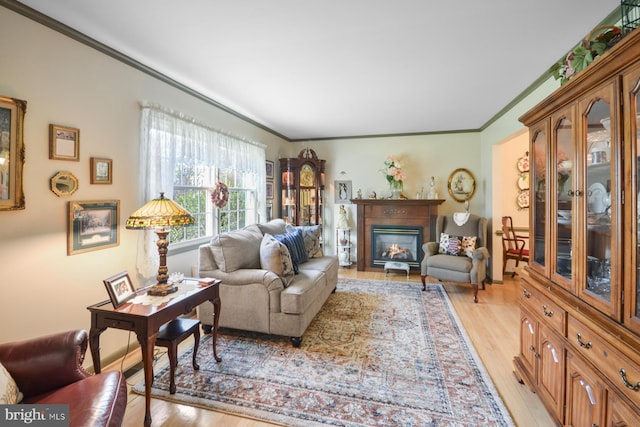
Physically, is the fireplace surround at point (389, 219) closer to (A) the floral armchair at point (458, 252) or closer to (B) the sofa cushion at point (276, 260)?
(A) the floral armchair at point (458, 252)

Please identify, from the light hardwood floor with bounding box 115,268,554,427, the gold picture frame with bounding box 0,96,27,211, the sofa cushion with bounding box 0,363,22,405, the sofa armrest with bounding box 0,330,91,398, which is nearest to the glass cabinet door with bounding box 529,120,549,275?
the light hardwood floor with bounding box 115,268,554,427

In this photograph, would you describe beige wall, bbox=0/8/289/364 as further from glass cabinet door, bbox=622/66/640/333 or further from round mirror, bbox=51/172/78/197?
glass cabinet door, bbox=622/66/640/333

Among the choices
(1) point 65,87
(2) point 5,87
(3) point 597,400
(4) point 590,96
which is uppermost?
(1) point 65,87

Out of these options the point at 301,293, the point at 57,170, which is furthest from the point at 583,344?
the point at 57,170

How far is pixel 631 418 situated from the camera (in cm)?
105

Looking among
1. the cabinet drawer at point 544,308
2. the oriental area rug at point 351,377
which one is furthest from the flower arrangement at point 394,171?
the cabinet drawer at point 544,308

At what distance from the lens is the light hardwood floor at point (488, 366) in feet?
5.66

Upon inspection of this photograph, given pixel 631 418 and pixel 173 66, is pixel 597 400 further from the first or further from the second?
pixel 173 66

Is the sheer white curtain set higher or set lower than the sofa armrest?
higher

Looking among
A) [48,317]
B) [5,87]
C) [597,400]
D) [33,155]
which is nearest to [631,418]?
[597,400]

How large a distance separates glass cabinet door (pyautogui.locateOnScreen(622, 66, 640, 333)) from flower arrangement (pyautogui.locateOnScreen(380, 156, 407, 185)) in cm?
390

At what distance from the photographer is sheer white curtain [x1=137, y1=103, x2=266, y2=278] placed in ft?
8.36

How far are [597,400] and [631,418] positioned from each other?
0.20 meters

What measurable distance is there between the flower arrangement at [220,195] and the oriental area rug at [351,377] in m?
1.53
